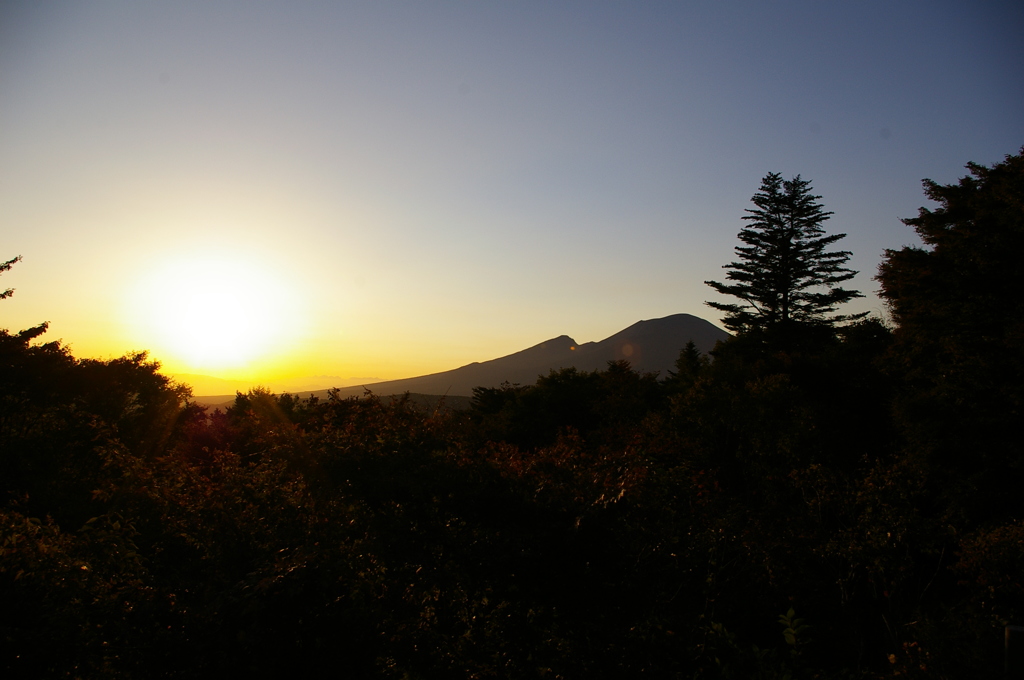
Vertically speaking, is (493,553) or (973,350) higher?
(973,350)

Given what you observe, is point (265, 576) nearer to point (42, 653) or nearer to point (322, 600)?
point (322, 600)

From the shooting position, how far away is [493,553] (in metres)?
6.83

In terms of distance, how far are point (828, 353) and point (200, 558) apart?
30.7 m

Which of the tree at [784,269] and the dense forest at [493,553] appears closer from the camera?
the dense forest at [493,553]

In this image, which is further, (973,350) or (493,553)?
(973,350)

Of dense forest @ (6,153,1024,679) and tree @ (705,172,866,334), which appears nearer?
dense forest @ (6,153,1024,679)

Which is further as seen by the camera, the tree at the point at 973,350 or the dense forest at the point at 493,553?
the tree at the point at 973,350

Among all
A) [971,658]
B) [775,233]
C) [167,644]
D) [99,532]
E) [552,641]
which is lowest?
[971,658]

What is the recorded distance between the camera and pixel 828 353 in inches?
1160

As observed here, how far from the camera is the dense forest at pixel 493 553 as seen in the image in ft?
16.6

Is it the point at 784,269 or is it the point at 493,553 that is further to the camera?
the point at 784,269

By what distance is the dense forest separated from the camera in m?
5.05

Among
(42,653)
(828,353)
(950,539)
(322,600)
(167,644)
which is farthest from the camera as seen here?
(828,353)

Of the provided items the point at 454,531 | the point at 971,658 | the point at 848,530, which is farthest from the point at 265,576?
the point at 848,530
